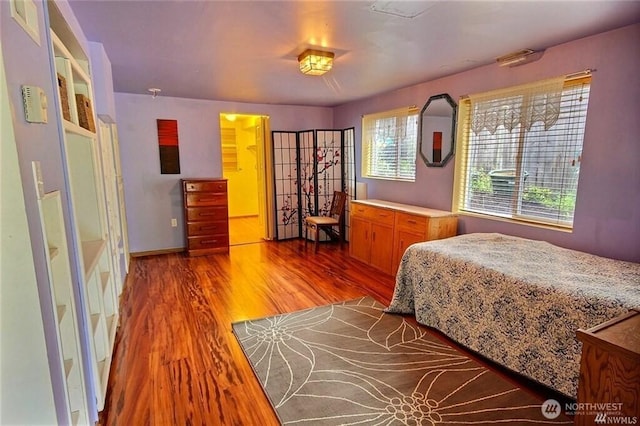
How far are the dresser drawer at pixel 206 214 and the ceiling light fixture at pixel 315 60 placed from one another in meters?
2.66

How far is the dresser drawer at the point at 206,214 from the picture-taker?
4.75 m

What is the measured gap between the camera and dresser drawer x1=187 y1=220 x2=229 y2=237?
188 inches

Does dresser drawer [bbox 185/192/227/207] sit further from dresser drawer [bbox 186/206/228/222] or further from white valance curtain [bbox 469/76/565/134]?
white valance curtain [bbox 469/76/565/134]

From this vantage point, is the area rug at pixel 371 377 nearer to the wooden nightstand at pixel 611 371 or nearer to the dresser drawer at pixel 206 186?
the wooden nightstand at pixel 611 371

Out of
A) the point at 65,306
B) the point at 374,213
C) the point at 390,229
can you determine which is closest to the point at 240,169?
the point at 374,213

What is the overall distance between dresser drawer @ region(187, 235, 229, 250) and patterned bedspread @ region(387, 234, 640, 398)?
2.86 m

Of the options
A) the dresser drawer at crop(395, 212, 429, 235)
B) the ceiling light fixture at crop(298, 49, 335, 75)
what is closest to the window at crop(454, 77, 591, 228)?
the dresser drawer at crop(395, 212, 429, 235)

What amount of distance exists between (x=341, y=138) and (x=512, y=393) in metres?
4.16

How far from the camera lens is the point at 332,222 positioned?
5023 millimetres

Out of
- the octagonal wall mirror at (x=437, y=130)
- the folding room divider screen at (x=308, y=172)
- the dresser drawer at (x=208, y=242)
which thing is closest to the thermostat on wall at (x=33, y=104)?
the octagonal wall mirror at (x=437, y=130)

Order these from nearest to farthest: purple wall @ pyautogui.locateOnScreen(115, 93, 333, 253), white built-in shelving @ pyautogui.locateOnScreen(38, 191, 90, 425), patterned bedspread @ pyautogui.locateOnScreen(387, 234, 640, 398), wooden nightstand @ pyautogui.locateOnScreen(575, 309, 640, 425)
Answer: wooden nightstand @ pyautogui.locateOnScreen(575, 309, 640, 425) < white built-in shelving @ pyautogui.locateOnScreen(38, 191, 90, 425) < patterned bedspread @ pyautogui.locateOnScreen(387, 234, 640, 398) < purple wall @ pyautogui.locateOnScreen(115, 93, 333, 253)

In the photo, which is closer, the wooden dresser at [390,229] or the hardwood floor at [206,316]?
the hardwood floor at [206,316]

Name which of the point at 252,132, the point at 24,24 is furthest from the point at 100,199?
the point at 252,132

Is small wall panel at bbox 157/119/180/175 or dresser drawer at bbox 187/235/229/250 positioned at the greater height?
small wall panel at bbox 157/119/180/175
